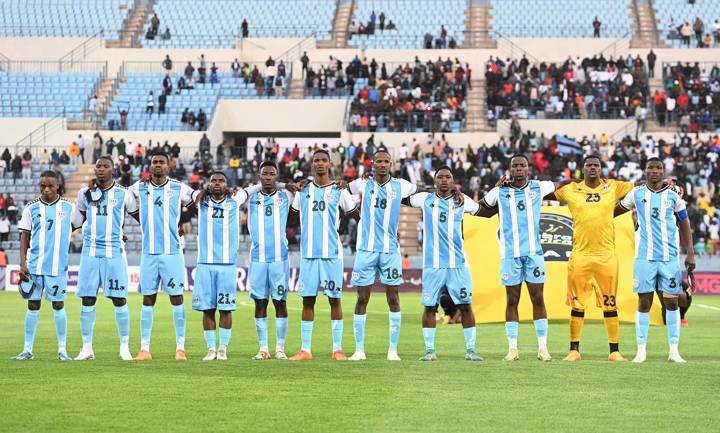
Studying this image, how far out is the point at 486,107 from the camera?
161 ft

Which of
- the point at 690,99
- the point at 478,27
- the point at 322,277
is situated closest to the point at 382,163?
the point at 322,277

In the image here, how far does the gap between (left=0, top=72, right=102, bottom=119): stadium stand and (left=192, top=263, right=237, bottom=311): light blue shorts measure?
37.4 m

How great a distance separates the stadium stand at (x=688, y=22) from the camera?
53.5 meters

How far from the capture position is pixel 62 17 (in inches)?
2247

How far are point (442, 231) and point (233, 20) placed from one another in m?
44.3

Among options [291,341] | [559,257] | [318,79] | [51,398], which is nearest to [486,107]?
[318,79]

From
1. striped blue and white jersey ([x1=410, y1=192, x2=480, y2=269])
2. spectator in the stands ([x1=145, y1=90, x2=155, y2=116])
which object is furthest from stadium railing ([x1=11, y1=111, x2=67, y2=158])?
striped blue and white jersey ([x1=410, y1=192, x2=480, y2=269])

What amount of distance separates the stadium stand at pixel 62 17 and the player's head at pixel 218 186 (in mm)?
43055

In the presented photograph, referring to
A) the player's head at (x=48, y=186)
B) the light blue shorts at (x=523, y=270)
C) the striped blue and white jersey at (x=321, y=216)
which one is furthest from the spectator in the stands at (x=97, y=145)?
the light blue shorts at (x=523, y=270)

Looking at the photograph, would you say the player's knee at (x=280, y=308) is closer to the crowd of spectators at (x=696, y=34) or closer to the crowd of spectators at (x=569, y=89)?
the crowd of spectators at (x=569, y=89)

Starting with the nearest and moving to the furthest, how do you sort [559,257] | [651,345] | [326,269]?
[326,269] → [651,345] → [559,257]

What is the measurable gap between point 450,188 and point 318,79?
120 feet

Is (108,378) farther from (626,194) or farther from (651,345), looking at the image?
(651,345)

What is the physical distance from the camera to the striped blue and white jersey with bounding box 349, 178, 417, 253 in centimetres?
1438
